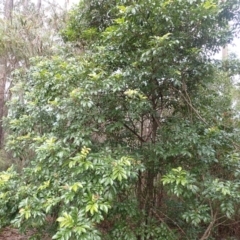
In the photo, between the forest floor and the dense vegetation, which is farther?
the forest floor

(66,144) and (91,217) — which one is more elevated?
(66,144)

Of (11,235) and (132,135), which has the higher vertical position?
(132,135)

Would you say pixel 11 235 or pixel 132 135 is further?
pixel 11 235

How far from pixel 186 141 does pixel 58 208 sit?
1.55 meters

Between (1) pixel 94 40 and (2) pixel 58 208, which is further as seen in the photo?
(1) pixel 94 40

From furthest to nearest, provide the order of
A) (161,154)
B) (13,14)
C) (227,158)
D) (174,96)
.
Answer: (13,14)
(174,96)
(227,158)
(161,154)

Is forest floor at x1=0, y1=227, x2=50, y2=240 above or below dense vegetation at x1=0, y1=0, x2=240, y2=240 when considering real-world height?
below

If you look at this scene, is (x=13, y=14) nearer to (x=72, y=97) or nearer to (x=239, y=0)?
(x=72, y=97)

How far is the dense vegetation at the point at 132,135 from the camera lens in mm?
2369

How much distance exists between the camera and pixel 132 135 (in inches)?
131

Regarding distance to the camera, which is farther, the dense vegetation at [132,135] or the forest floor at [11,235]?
the forest floor at [11,235]

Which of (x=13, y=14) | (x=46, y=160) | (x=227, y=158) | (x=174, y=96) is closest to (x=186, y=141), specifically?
(x=227, y=158)

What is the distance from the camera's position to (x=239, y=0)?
9.64ft

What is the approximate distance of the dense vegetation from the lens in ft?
7.77
